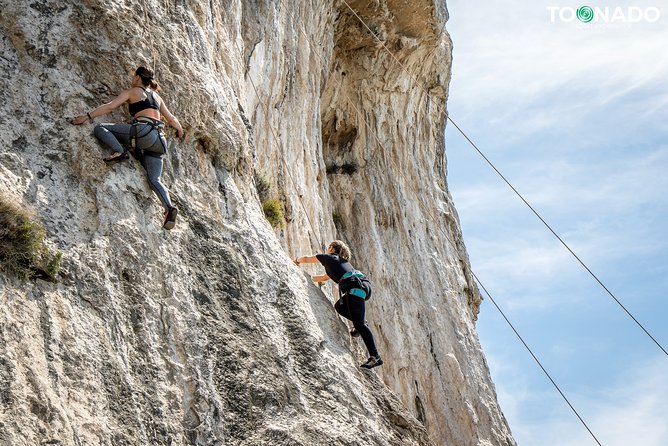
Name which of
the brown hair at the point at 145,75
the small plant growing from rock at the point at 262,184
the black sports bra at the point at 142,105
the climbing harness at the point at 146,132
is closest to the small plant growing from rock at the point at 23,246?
the climbing harness at the point at 146,132

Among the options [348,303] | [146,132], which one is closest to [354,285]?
[348,303]

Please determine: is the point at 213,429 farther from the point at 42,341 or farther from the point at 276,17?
the point at 276,17

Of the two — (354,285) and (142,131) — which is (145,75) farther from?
(354,285)

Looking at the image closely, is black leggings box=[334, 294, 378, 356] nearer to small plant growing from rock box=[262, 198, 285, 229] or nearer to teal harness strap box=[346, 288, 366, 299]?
teal harness strap box=[346, 288, 366, 299]

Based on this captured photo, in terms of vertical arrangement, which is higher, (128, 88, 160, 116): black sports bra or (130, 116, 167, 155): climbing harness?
(128, 88, 160, 116): black sports bra

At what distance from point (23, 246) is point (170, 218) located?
1.77 metres

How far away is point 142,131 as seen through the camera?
9820 mm

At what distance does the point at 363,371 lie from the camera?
11.0 meters

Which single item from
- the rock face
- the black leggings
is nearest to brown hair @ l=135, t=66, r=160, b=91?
the rock face

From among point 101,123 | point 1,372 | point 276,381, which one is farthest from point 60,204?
point 276,381

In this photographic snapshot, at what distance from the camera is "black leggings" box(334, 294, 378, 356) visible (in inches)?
464

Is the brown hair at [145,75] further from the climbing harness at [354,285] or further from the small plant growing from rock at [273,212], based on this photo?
the small plant growing from rock at [273,212]

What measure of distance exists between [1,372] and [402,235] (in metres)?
15.4

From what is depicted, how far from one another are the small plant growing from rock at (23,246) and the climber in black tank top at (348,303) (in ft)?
14.6
